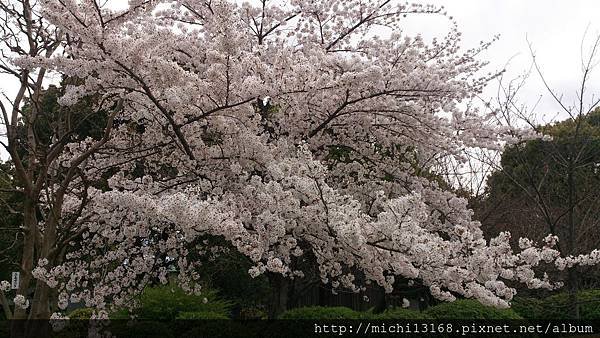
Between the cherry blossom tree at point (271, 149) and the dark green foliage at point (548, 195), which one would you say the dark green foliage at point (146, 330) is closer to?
the cherry blossom tree at point (271, 149)

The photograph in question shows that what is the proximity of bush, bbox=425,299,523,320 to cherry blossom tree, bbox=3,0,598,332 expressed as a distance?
1.58m

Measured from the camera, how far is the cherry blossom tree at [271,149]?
169 inches

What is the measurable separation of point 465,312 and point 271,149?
4.03 m

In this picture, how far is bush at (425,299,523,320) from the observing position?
7676 millimetres

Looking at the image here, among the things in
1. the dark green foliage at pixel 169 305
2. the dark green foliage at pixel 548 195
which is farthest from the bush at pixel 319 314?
the dark green foliage at pixel 548 195

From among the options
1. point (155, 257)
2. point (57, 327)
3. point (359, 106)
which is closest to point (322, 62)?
point (359, 106)

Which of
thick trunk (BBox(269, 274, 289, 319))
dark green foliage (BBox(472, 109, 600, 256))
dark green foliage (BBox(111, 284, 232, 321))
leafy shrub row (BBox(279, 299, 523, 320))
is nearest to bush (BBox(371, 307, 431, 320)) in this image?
leafy shrub row (BBox(279, 299, 523, 320))

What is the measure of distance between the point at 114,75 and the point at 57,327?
3.00 m

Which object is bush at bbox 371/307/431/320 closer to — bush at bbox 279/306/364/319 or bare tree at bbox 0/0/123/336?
bush at bbox 279/306/364/319

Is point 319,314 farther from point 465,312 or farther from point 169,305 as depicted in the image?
point 169,305

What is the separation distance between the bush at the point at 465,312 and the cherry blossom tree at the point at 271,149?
158 cm

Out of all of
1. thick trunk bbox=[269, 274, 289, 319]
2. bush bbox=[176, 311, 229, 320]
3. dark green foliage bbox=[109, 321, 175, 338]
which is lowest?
dark green foliage bbox=[109, 321, 175, 338]

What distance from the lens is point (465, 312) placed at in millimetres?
7711

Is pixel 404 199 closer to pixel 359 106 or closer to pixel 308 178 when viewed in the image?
pixel 308 178
